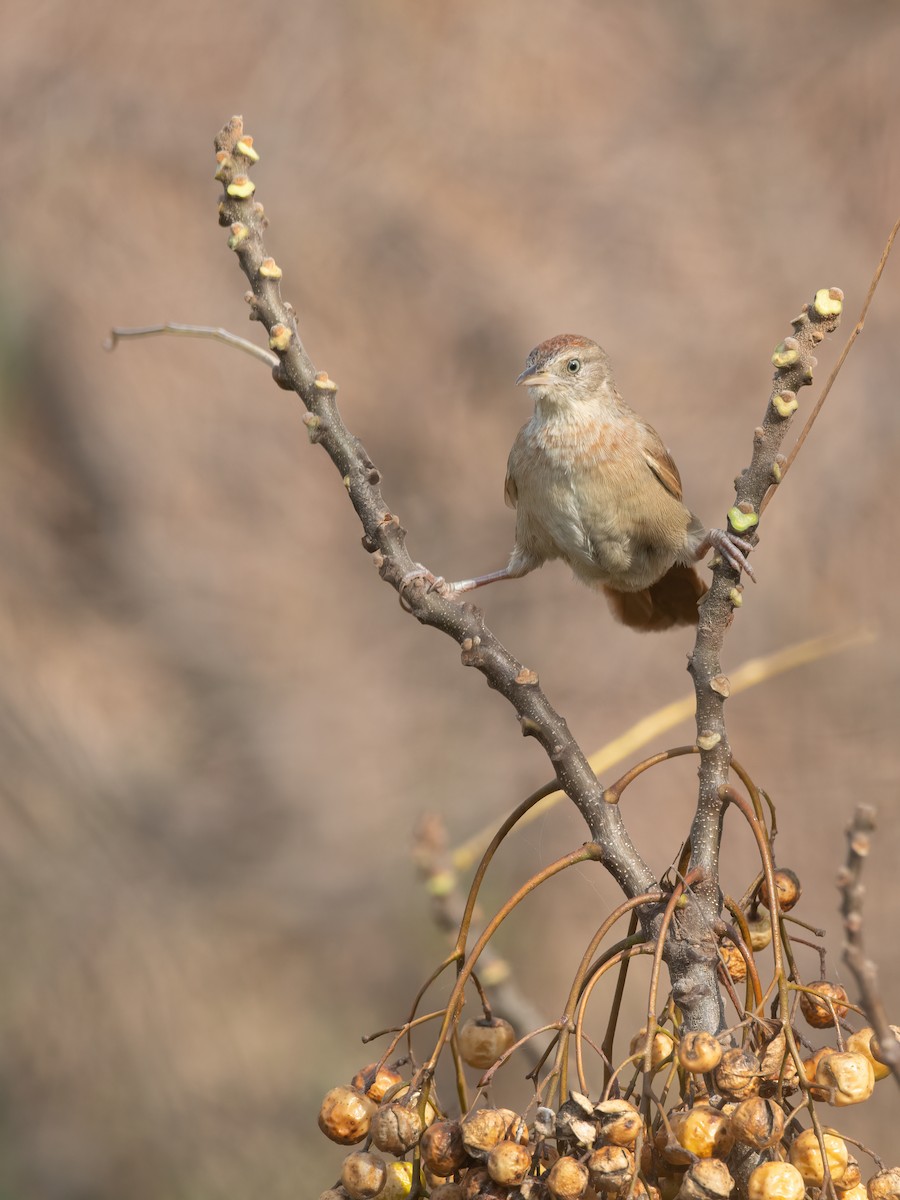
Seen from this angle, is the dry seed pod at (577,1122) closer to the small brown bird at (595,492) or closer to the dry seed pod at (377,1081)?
the dry seed pod at (377,1081)

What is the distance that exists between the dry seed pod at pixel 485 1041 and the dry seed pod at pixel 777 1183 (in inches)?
19.4

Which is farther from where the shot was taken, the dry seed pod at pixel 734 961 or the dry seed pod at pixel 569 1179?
the dry seed pod at pixel 734 961

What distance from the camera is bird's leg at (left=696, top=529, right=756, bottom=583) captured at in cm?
170

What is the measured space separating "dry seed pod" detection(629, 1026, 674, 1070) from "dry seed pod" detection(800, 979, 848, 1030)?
0.18 metres

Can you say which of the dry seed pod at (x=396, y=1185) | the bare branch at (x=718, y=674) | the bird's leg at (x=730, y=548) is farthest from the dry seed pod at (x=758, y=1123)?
the bird's leg at (x=730, y=548)

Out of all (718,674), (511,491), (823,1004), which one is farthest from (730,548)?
(511,491)

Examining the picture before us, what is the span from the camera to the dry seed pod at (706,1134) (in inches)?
54.7

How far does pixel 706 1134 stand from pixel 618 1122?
98 millimetres

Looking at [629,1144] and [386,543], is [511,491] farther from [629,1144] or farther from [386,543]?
[629,1144]

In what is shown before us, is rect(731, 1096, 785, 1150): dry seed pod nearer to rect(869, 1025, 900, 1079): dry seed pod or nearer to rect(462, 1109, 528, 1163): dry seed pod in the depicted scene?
rect(869, 1025, 900, 1079): dry seed pod

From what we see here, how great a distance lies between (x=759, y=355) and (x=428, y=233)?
5.45ft

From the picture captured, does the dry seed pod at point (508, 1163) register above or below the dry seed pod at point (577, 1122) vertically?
below

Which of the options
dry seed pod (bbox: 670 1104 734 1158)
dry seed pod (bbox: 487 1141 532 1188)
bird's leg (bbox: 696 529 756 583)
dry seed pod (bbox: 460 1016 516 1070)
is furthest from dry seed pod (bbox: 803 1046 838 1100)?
bird's leg (bbox: 696 529 756 583)

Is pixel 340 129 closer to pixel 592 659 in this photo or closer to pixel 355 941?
pixel 592 659
